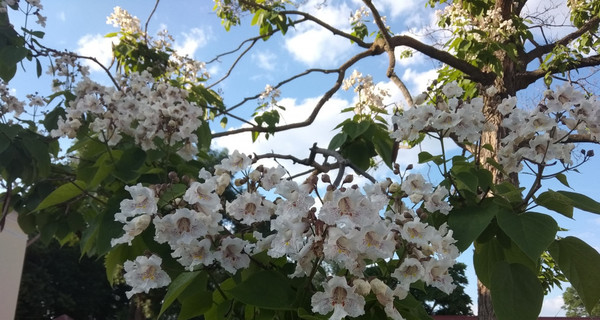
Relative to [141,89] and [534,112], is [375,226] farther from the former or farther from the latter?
[141,89]

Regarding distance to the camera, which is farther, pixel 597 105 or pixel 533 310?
pixel 597 105

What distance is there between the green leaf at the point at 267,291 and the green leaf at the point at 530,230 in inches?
14.2

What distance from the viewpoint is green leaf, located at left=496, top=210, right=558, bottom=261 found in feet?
2.62

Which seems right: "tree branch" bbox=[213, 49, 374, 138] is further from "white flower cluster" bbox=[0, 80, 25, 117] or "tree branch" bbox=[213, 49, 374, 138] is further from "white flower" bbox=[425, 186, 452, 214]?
"white flower" bbox=[425, 186, 452, 214]

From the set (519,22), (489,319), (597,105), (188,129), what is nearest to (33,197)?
(188,129)

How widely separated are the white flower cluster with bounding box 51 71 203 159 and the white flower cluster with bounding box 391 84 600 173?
21.6 inches

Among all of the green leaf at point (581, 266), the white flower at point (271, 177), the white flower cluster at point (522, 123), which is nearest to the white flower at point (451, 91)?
the white flower cluster at point (522, 123)

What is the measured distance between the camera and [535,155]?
3.52ft

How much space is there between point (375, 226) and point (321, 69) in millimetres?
2574

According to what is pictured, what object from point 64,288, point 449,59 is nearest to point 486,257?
point 449,59

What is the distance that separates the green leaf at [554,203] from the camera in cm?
96

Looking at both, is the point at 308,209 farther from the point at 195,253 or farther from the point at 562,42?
the point at 562,42

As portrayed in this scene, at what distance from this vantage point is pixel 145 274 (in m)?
0.77

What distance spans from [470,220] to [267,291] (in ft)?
1.31
